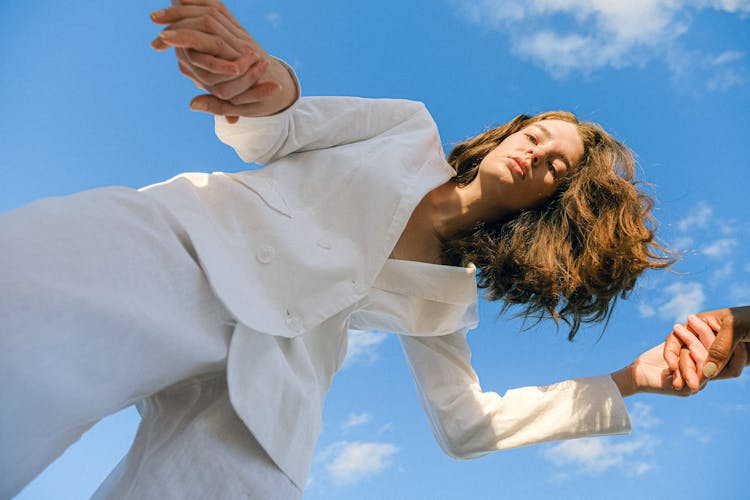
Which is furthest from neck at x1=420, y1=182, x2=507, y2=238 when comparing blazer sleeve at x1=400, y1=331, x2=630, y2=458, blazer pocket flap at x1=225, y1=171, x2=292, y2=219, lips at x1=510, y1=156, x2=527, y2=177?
blazer pocket flap at x1=225, y1=171, x2=292, y2=219

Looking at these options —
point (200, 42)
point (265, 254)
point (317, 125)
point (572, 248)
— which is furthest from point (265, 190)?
point (572, 248)

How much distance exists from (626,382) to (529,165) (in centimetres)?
70

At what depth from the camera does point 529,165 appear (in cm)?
184

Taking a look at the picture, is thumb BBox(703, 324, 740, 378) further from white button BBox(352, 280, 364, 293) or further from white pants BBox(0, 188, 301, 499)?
white pants BBox(0, 188, 301, 499)

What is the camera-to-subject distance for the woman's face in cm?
183

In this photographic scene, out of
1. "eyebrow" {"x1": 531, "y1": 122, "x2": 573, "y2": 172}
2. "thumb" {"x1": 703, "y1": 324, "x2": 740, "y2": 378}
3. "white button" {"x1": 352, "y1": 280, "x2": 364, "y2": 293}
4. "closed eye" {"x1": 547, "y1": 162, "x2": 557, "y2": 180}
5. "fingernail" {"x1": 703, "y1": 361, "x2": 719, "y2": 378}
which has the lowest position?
"white button" {"x1": 352, "y1": 280, "x2": 364, "y2": 293}

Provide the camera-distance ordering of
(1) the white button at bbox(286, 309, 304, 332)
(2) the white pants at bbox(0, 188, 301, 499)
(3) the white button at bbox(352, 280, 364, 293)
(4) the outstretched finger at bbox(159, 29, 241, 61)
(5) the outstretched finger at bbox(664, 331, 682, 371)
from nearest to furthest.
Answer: (2) the white pants at bbox(0, 188, 301, 499)
(4) the outstretched finger at bbox(159, 29, 241, 61)
(1) the white button at bbox(286, 309, 304, 332)
(3) the white button at bbox(352, 280, 364, 293)
(5) the outstretched finger at bbox(664, 331, 682, 371)

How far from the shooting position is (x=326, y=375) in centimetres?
161

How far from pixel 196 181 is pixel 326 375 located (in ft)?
2.03

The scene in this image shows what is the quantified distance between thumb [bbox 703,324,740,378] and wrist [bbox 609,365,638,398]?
0.20 meters

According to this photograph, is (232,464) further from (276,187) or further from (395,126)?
(395,126)

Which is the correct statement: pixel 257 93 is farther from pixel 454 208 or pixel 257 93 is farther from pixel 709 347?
pixel 709 347

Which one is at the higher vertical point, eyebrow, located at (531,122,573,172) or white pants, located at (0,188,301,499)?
eyebrow, located at (531,122,573,172)

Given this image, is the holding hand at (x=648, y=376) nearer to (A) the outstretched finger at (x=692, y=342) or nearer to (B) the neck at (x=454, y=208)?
(A) the outstretched finger at (x=692, y=342)
